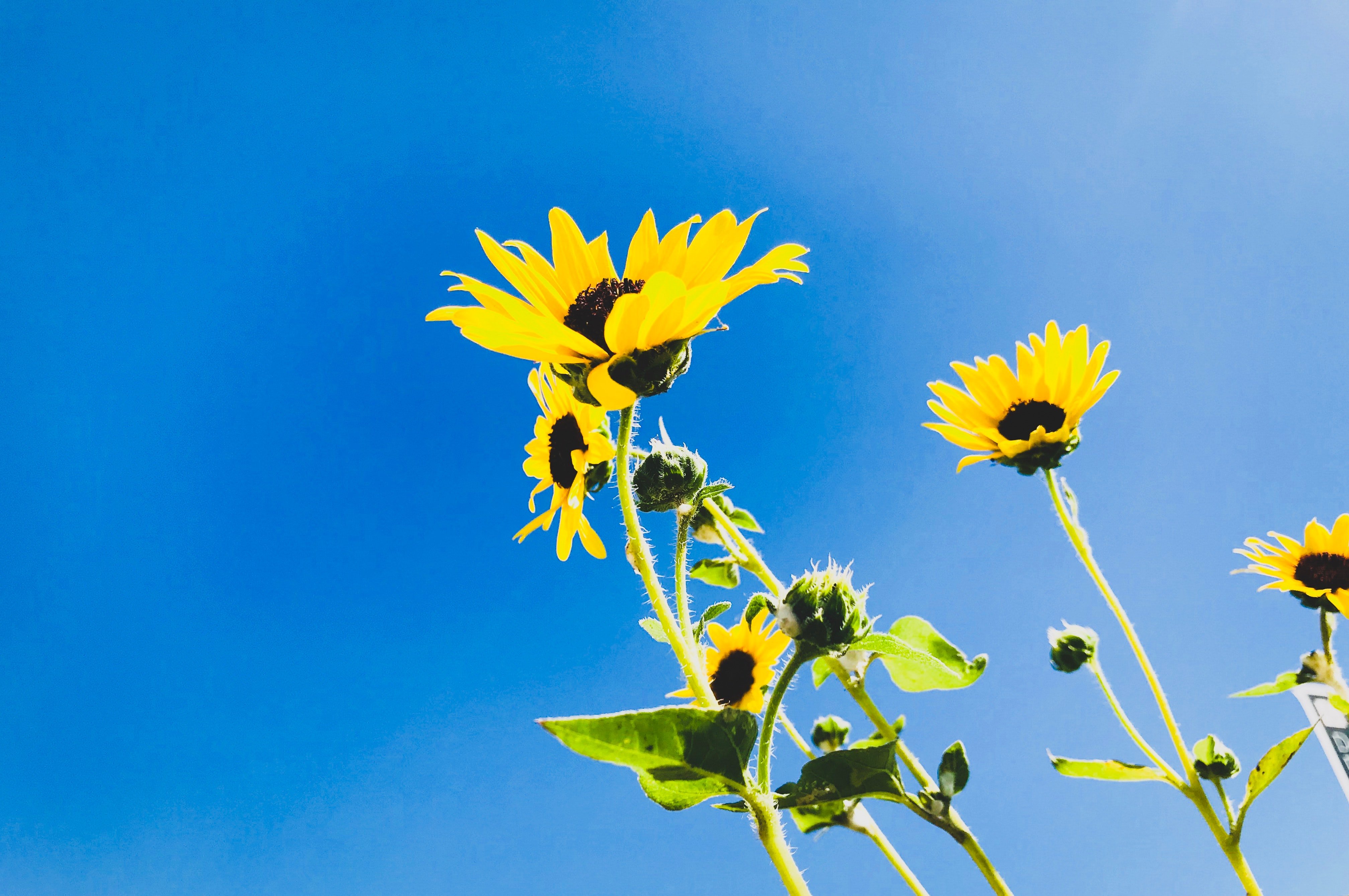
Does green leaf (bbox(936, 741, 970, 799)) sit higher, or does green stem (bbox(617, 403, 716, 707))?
green stem (bbox(617, 403, 716, 707))

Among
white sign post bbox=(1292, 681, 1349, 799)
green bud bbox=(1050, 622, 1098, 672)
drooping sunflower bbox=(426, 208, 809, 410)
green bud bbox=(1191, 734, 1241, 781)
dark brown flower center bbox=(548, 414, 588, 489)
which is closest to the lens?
drooping sunflower bbox=(426, 208, 809, 410)

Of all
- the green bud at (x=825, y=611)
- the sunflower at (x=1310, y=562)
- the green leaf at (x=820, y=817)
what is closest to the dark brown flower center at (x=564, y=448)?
the green bud at (x=825, y=611)

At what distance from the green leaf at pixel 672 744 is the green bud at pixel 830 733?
113 centimetres

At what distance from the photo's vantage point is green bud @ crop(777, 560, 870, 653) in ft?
2.66

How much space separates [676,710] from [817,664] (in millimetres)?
574

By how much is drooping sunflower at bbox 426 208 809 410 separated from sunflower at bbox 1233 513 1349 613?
1.41 meters

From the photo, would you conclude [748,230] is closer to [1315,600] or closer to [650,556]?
[650,556]

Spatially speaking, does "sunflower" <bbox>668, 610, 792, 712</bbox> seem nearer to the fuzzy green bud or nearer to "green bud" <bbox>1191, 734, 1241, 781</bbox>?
the fuzzy green bud

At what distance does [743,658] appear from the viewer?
170 centimetres

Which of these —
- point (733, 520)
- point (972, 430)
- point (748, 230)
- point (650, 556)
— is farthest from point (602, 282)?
point (972, 430)

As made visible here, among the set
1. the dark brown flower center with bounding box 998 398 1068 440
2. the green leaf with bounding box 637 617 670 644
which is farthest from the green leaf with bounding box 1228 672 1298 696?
the green leaf with bounding box 637 617 670 644

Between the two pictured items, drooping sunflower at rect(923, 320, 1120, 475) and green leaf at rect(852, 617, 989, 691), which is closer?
green leaf at rect(852, 617, 989, 691)

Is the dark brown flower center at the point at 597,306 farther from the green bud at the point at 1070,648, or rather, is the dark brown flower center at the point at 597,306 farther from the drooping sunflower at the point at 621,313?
the green bud at the point at 1070,648

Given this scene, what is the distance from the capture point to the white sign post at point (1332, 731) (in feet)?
3.09
